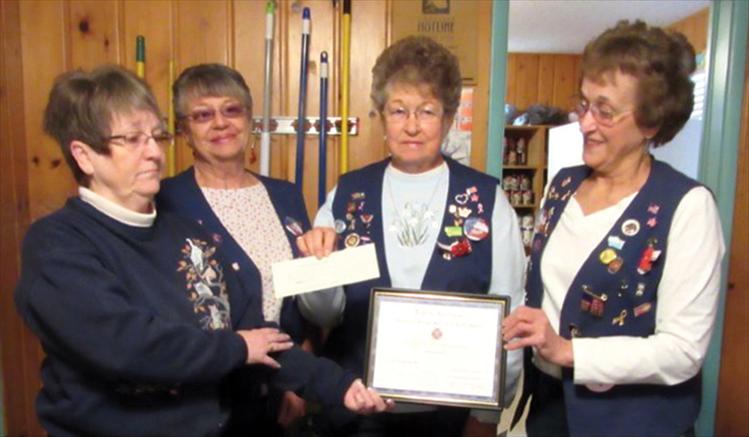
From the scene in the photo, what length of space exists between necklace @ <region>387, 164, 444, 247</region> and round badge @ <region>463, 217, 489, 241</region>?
0.08m

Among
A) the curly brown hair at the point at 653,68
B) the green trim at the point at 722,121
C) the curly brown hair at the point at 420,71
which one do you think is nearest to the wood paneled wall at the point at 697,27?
the green trim at the point at 722,121

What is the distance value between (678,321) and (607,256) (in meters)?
0.19

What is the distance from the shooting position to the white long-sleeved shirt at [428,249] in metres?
1.33

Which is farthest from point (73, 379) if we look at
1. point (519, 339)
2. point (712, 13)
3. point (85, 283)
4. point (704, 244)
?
point (712, 13)

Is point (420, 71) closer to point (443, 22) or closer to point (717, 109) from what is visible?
point (443, 22)

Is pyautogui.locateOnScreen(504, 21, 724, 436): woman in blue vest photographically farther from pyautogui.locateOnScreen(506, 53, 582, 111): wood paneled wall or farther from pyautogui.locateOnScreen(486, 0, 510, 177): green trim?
pyautogui.locateOnScreen(506, 53, 582, 111): wood paneled wall

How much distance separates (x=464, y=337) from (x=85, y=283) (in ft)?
2.54

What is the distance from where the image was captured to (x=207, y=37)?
1.97 m

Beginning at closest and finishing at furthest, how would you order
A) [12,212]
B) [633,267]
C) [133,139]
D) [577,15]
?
1. [133,139]
2. [633,267]
3. [12,212]
4. [577,15]

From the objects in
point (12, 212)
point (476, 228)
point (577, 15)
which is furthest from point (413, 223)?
point (577, 15)

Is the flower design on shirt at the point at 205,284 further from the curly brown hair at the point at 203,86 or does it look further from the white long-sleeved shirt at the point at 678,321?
the white long-sleeved shirt at the point at 678,321

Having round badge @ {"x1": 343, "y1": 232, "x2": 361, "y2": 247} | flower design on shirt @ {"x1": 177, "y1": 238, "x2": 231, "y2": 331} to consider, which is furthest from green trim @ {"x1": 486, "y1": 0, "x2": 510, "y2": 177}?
flower design on shirt @ {"x1": 177, "y1": 238, "x2": 231, "y2": 331}

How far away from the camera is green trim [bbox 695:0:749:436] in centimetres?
194

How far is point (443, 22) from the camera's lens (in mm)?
1949
